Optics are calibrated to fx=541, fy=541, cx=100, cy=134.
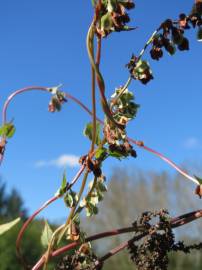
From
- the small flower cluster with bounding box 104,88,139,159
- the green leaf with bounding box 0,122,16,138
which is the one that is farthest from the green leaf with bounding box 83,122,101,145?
the green leaf with bounding box 0,122,16,138

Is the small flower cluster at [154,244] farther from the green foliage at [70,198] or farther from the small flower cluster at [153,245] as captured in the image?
the green foliage at [70,198]

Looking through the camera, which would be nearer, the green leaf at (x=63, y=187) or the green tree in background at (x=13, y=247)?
the green leaf at (x=63, y=187)

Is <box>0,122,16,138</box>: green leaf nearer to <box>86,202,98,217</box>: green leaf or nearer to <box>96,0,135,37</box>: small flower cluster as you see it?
<box>86,202,98,217</box>: green leaf

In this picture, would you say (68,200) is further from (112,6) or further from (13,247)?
(13,247)

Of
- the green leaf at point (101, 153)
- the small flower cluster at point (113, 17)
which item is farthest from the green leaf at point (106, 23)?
the green leaf at point (101, 153)

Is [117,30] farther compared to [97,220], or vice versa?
[97,220]

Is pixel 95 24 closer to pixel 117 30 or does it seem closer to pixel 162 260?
pixel 117 30

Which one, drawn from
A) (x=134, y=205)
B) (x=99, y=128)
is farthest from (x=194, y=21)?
(x=134, y=205)
